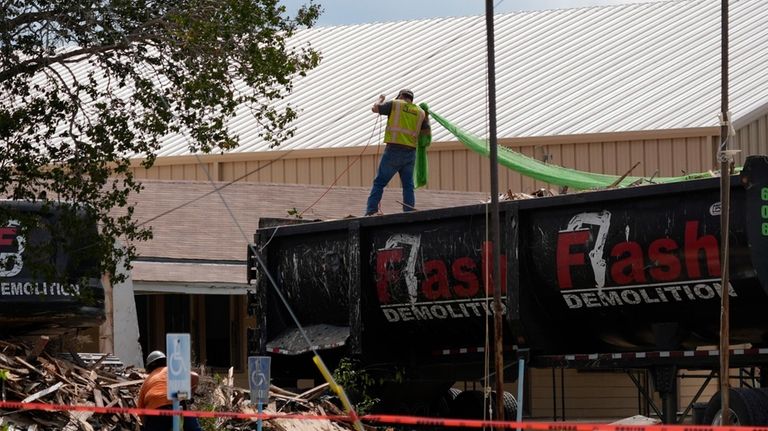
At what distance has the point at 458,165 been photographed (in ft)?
99.3

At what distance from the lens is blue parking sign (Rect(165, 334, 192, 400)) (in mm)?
11250

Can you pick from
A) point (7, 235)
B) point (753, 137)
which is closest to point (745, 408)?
point (7, 235)

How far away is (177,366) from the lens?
11.3m

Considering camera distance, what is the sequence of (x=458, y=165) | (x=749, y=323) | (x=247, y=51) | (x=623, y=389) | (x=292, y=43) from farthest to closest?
1. (x=292, y=43)
2. (x=458, y=165)
3. (x=623, y=389)
4. (x=247, y=51)
5. (x=749, y=323)

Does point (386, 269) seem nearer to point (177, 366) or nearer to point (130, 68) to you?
point (130, 68)

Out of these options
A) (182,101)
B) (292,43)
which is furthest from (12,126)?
(292,43)

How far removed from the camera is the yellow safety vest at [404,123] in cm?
1775

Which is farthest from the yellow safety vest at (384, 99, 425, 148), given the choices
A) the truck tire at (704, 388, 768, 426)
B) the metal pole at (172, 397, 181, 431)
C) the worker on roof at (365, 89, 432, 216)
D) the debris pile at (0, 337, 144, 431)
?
the metal pole at (172, 397, 181, 431)

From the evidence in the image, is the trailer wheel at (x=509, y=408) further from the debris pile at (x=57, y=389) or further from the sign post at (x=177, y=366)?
the sign post at (x=177, y=366)

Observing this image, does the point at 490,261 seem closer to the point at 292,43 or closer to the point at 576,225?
the point at 576,225

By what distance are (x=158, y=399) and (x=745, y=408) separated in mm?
4737

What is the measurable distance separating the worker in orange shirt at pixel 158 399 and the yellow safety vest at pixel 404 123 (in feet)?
17.2

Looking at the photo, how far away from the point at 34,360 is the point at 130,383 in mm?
957

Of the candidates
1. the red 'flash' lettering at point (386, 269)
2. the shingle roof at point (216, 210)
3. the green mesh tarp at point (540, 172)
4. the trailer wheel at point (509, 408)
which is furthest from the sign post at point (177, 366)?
the shingle roof at point (216, 210)
